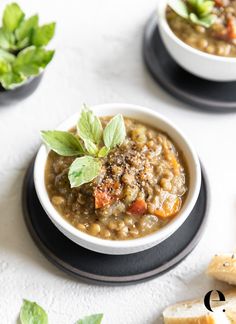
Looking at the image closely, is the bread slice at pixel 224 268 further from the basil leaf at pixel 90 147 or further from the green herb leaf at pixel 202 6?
the green herb leaf at pixel 202 6

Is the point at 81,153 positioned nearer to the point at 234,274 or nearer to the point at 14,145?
the point at 14,145

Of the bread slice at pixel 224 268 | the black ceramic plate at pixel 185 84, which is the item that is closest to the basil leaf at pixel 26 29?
the black ceramic plate at pixel 185 84

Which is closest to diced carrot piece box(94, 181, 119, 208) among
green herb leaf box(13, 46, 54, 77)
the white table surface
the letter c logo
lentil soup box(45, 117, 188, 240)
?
lentil soup box(45, 117, 188, 240)

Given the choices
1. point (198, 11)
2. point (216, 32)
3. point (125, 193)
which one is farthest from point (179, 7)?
point (125, 193)

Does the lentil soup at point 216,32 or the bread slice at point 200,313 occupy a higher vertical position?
the lentil soup at point 216,32

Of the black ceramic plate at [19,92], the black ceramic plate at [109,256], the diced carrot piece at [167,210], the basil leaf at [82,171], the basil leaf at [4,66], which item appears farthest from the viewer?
the black ceramic plate at [19,92]

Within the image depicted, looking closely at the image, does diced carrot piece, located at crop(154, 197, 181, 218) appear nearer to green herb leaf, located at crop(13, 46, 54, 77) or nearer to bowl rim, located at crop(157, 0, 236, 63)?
bowl rim, located at crop(157, 0, 236, 63)

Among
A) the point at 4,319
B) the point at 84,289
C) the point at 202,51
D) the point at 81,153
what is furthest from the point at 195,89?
→ the point at 4,319
